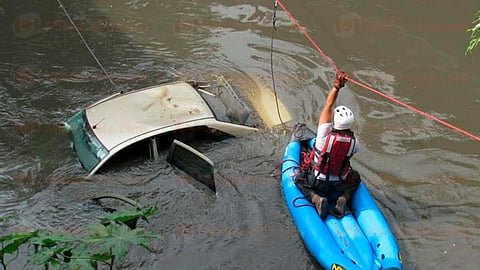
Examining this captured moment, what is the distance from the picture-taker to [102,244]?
3.40 m

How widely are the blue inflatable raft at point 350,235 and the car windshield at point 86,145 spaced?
8.62 ft

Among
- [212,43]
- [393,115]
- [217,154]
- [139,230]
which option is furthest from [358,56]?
[139,230]

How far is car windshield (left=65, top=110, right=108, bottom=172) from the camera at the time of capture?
7.57 meters

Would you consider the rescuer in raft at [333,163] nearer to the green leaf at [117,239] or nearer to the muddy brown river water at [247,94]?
the muddy brown river water at [247,94]

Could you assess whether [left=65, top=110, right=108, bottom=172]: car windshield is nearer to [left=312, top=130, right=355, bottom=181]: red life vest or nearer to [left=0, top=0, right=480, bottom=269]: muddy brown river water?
[left=0, top=0, right=480, bottom=269]: muddy brown river water

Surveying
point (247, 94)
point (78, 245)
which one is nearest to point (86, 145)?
point (247, 94)

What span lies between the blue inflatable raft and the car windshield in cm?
263

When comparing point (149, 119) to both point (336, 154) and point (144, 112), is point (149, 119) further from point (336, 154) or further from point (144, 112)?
point (336, 154)

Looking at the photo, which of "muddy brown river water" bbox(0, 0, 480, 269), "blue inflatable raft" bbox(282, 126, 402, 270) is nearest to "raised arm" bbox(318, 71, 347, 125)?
"blue inflatable raft" bbox(282, 126, 402, 270)

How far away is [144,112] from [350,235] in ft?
11.0

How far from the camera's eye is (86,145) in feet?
25.7

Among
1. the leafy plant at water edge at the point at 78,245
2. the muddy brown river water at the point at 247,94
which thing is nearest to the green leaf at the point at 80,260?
the leafy plant at water edge at the point at 78,245

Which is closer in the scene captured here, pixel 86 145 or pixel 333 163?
pixel 333 163

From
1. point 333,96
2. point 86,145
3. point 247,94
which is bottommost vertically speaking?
point 247,94
